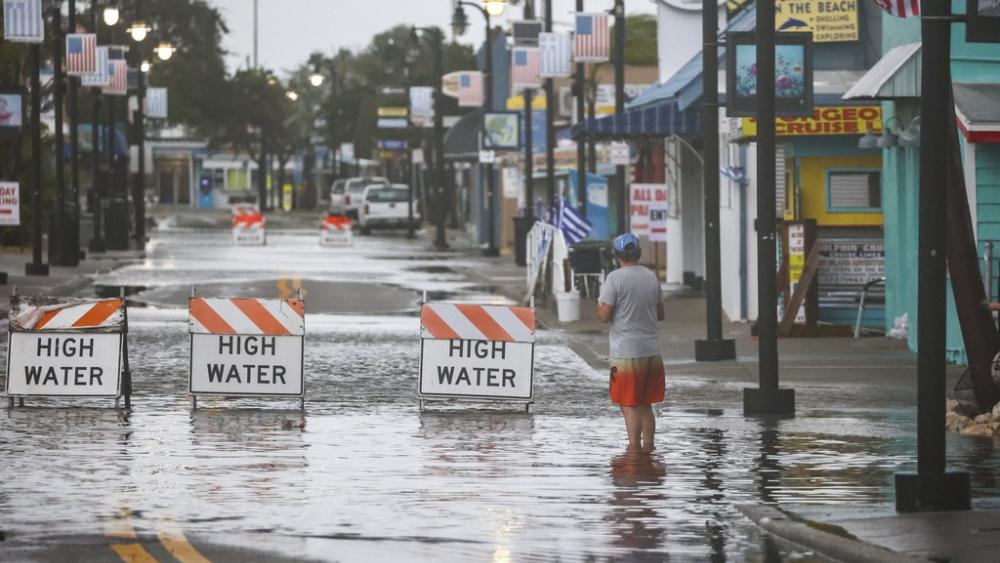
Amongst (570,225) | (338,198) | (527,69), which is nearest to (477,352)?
(570,225)

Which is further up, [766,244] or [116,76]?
[116,76]

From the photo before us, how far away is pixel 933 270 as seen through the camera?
39.9 ft

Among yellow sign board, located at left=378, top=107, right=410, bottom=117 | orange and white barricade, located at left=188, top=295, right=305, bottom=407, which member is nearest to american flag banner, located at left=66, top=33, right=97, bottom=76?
orange and white barricade, located at left=188, top=295, right=305, bottom=407

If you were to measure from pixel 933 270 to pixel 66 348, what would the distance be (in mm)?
9243

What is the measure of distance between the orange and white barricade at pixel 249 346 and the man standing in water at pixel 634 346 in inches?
163

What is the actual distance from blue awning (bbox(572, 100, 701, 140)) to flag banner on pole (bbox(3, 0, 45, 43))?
10.5m

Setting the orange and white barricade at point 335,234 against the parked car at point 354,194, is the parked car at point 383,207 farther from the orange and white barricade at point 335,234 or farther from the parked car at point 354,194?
the orange and white barricade at point 335,234

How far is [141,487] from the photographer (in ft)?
43.9

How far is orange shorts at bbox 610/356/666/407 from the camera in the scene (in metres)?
15.8

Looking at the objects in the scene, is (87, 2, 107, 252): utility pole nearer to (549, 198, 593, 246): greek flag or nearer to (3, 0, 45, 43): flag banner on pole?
(3, 0, 45, 43): flag banner on pole

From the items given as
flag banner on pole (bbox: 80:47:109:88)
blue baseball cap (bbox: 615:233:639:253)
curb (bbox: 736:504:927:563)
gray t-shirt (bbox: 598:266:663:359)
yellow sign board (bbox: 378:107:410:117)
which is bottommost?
curb (bbox: 736:504:927:563)

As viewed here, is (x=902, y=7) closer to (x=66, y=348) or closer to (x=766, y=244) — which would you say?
(x=766, y=244)

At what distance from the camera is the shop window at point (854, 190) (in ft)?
93.0

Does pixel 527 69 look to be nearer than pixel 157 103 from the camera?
Yes
